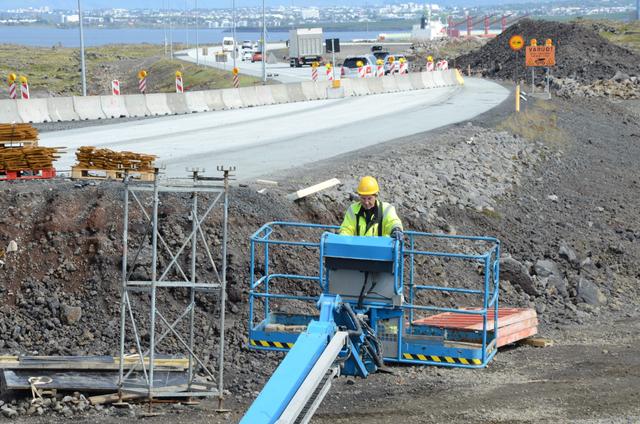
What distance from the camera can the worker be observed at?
12867mm

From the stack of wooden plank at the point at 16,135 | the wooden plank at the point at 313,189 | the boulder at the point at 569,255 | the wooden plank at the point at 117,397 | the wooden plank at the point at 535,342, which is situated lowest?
the boulder at the point at 569,255

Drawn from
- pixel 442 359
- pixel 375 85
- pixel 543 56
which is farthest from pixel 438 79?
pixel 442 359

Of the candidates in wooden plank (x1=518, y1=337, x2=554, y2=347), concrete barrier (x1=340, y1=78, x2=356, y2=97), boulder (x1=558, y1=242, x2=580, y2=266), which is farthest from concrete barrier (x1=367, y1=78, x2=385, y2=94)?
wooden plank (x1=518, y1=337, x2=554, y2=347)

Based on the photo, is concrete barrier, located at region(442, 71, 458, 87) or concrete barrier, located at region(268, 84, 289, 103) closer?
concrete barrier, located at region(268, 84, 289, 103)

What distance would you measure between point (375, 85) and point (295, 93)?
630 centimetres

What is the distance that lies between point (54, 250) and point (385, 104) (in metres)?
27.2

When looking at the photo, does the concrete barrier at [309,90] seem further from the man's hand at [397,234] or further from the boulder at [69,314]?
the man's hand at [397,234]

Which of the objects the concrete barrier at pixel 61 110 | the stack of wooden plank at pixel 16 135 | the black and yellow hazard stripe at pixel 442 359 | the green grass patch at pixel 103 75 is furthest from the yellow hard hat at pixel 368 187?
the green grass patch at pixel 103 75

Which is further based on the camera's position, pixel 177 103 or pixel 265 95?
pixel 265 95

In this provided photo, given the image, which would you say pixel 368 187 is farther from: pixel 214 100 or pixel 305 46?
pixel 305 46

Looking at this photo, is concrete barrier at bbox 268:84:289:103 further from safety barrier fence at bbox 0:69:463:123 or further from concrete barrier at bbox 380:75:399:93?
concrete barrier at bbox 380:75:399:93

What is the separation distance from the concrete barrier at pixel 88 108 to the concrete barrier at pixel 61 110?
0.16 meters

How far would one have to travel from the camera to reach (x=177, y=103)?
39.0 m

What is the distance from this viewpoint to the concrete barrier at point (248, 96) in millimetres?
42125
